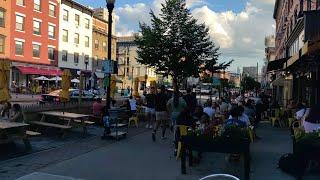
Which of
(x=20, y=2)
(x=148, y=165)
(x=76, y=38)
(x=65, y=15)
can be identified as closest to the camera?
(x=148, y=165)

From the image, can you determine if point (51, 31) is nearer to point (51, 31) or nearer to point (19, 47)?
point (51, 31)

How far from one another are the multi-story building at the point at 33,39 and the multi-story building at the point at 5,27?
17.8 inches

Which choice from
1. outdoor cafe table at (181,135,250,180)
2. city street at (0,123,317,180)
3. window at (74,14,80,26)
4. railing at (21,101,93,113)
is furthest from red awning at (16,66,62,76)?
outdoor cafe table at (181,135,250,180)

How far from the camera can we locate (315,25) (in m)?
24.4

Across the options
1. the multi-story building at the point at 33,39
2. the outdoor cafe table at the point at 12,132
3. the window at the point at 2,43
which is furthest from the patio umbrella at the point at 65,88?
the multi-story building at the point at 33,39

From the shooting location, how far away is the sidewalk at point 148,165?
9.70 metres

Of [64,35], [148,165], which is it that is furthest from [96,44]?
[148,165]

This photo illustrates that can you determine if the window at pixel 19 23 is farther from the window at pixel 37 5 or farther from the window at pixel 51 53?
the window at pixel 51 53

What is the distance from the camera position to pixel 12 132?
12016 mm

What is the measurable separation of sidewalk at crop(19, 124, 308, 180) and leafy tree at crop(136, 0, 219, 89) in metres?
20.8

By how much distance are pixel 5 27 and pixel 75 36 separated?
16515mm

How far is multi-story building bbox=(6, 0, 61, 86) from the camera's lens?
5356cm

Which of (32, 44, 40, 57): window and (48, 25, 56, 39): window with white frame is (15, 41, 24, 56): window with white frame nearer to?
(32, 44, 40, 57): window

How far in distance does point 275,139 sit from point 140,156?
6.88m
